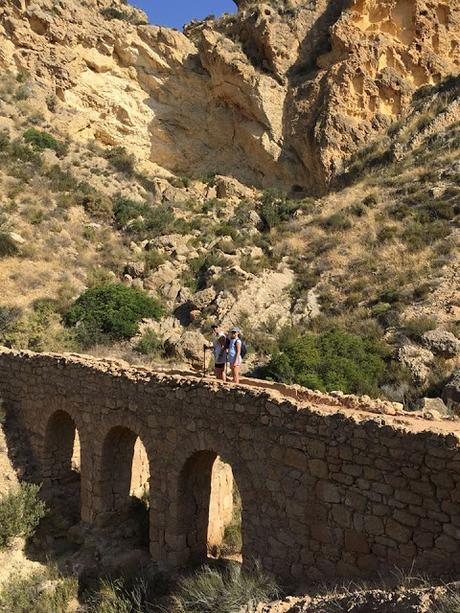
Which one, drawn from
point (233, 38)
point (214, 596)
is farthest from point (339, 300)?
point (233, 38)

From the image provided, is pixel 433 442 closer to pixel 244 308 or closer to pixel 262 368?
pixel 262 368

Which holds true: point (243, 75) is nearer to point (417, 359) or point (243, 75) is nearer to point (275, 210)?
point (275, 210)

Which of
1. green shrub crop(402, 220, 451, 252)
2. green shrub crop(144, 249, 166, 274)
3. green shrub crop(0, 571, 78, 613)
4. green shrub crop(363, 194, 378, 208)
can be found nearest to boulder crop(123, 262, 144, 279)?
green shrub crop(144, 249, 166, 274)

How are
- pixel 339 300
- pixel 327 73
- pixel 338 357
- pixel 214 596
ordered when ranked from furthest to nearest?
1. pixel 327 73
2. pixel 339 300
3. pixel 338 357
4. pixel 214 596

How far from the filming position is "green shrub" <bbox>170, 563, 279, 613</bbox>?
596 cm

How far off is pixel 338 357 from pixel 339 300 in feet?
17.6

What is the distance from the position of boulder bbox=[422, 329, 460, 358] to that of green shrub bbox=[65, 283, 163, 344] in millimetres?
9538

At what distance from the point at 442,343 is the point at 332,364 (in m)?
3.11

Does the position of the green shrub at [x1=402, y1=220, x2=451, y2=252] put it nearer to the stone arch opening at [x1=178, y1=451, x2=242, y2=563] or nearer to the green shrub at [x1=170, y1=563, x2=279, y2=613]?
the stone arch opening at [x1=178, y1=451, x2=242, y2=563]

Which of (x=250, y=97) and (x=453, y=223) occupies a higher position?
(x=250, y=97)

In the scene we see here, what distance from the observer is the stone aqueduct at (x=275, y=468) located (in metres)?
5.50

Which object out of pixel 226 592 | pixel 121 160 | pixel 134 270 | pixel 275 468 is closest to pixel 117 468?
pixel 275 468

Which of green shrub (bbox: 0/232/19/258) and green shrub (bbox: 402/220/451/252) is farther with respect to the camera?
green shrub (bbox: 0/232/19/258)

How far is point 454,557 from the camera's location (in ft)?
16.9
